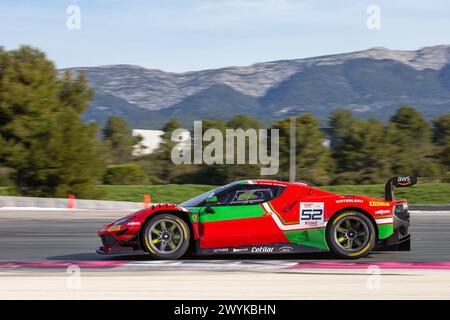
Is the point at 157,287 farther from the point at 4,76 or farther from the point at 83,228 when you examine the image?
the point at 4,76

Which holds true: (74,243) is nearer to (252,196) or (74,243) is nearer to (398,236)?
(252,196)

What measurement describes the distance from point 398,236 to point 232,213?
2.29 m

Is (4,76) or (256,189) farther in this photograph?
(4,76)

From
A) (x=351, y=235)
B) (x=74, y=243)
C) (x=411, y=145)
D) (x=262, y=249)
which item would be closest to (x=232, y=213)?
(x=262, y=249)

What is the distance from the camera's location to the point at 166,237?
9859 mm

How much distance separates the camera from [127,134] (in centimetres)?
7725

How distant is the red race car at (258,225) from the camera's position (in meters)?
9.80

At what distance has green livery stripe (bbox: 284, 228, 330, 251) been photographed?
989 centimetres

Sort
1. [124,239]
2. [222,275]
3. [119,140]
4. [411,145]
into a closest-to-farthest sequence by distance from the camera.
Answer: [222,275] → [124,239] → [411,145] → [119,140]

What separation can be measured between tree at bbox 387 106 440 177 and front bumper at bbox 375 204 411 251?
47178mm

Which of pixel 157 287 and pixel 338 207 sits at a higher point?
pixel 338 207

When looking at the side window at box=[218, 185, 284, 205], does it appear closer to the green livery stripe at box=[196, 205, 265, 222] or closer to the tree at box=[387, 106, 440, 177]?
the green livery stripe at box=[196, 205, 265, 222]

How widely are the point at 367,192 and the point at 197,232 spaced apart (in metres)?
31.3
